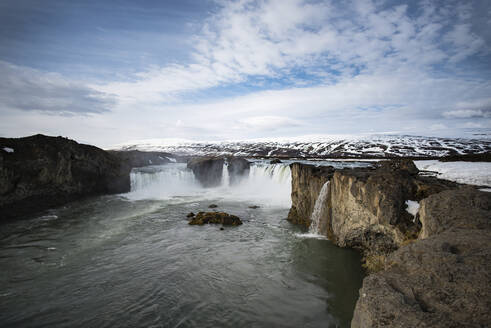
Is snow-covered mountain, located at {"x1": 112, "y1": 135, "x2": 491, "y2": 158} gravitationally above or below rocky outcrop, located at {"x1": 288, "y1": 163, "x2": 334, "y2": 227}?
above

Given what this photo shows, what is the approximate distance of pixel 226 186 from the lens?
143ft

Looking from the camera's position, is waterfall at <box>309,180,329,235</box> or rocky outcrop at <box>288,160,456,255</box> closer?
Answer: rocky outcrop at <box>288,160,456,255</box>

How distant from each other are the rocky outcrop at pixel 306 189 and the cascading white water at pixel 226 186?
801cm

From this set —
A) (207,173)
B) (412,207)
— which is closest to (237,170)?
(207,173)

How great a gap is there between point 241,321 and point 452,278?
6379 millimetres

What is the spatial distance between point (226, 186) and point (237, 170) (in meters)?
3.62

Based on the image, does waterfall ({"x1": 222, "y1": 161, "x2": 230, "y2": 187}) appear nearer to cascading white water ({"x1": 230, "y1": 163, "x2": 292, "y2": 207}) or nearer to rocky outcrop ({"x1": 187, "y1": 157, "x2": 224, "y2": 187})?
rocky outcrop ({"x1": 187, "y1": 157, "x2": 224, "y2": 187})

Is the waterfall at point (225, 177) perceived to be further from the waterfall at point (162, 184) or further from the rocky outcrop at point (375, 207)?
the rocky outcrop at point (375, 207)

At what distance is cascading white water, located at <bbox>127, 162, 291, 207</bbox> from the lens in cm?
3234

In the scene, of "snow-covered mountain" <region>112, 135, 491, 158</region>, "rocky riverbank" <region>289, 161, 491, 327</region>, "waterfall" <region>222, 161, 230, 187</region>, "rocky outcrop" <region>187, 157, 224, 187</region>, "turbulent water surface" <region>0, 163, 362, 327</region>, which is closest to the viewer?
"rocky riverbank" <region>289, 161, 491, 327</region>

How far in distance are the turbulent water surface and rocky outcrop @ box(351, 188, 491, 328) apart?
456cm

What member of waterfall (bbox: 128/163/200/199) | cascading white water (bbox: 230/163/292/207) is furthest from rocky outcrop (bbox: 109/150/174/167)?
cascading white water (bbox: 230/163/292/207)

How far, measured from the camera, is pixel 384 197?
10.7 meters

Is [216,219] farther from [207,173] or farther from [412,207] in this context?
[207,173]
